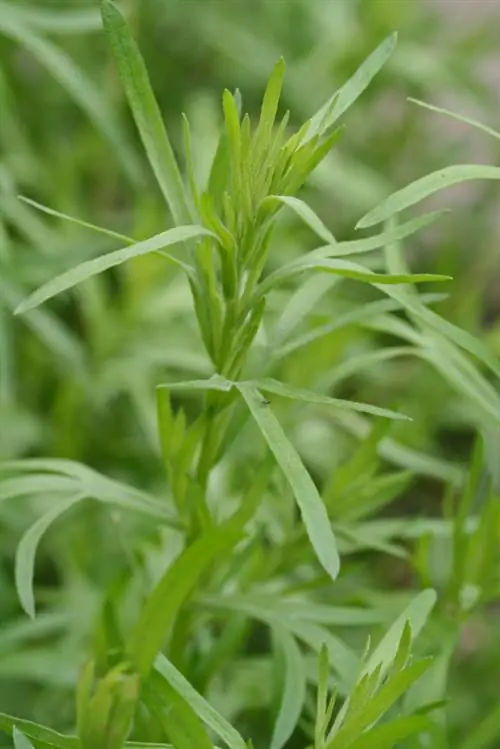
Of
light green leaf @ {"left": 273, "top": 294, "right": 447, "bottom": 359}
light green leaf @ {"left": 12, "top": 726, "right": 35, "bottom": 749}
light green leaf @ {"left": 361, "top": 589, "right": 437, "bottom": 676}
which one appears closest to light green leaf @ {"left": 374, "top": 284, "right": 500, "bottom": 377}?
light green leaf @ {"left": 273, "top": 294, "right": 447, "bottom": 359}

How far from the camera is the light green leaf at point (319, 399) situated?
0.40 metres

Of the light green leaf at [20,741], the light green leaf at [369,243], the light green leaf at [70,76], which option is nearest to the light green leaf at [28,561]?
the light green leaf at [20,741]

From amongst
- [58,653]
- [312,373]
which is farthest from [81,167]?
[58,653]

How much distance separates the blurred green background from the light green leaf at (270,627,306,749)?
98mm

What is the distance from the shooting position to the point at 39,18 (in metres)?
0.66

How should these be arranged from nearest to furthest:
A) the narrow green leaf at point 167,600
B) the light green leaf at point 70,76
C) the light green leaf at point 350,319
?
the narrow green leaf at point 167,600 < the light green leaf at point 350,319 < the light green leaf at point 70,76

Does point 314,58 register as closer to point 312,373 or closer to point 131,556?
point 312,373

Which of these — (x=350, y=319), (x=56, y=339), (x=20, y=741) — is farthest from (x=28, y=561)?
(x=56, y=339)

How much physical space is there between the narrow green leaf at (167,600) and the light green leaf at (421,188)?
139mm

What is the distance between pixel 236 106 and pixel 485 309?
2.85 ft

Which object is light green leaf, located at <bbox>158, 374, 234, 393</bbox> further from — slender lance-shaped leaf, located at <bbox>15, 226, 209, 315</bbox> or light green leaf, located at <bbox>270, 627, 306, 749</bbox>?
light green leaf, located at <bbox>270, 627, 306, 749</bbox>

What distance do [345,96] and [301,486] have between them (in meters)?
0.17

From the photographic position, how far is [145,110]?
449mm

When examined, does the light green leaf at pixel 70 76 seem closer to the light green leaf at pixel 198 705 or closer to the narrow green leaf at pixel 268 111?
the narrow green leaf at pixel 268 111
